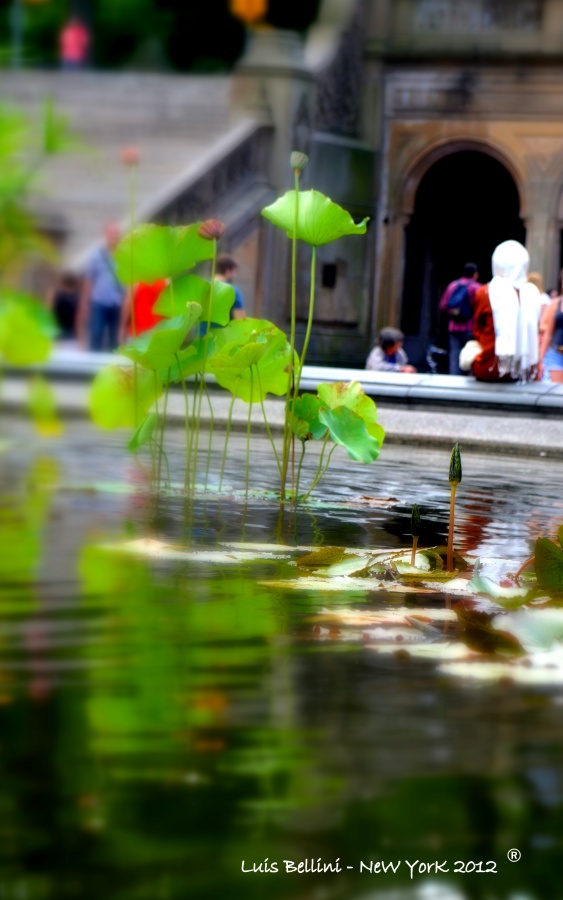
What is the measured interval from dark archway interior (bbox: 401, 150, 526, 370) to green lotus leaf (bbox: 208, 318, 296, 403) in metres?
16.1

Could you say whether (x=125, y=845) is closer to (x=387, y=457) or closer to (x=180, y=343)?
(x=180, y=343)

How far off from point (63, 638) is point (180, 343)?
3530mm

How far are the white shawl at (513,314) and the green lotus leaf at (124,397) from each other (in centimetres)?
539

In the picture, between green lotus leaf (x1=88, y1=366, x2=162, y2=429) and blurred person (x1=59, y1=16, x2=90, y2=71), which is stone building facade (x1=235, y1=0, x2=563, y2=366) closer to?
blurred person (x1=59, y1=16, x2=90, y2=71)

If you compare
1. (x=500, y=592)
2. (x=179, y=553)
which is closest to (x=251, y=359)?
(x=179, y=553)

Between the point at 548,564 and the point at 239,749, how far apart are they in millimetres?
2264

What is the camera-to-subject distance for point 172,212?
1928cm

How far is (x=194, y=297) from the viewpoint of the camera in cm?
822

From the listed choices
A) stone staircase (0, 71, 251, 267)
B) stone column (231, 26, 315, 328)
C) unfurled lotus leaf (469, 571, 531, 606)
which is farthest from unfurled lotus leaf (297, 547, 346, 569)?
stone column (231, 26, 315, 328)

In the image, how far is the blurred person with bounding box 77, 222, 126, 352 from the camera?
5.16 meters

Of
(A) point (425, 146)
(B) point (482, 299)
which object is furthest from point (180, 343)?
(A) point (425, 146)

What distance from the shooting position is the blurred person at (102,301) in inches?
203

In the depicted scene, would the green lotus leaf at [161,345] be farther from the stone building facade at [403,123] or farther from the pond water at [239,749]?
the stone building facade at [403,123]

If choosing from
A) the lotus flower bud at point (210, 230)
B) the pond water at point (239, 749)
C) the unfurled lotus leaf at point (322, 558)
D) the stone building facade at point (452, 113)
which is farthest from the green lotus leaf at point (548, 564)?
the stone building facade at point (452, 113)
